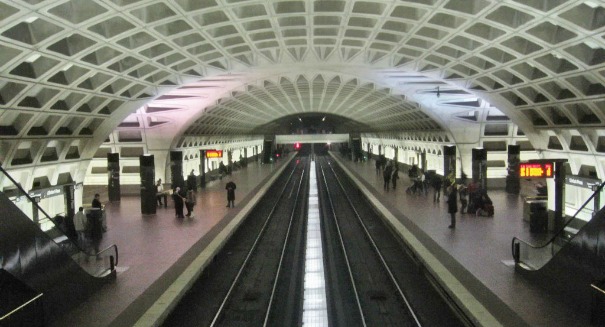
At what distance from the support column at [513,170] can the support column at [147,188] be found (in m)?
16.2

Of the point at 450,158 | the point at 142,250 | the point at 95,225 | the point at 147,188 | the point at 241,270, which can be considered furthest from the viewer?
the point at 450,158

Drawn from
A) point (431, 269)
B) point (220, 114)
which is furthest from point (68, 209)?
point (220, 114)

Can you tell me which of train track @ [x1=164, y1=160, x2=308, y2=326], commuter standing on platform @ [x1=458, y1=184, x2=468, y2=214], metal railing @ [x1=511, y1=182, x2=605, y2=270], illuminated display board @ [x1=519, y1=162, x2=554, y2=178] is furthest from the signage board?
train track @ [x1=164, y1=160, x2=308, y2=326]

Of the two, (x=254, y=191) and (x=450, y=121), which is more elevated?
(x=450, y=121)

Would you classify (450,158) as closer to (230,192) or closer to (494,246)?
(230,192)

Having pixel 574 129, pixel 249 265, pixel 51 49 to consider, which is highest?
pixel 51 49

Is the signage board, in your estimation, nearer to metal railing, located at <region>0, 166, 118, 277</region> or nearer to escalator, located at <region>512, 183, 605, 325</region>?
escalator, located at <region>512, 183, 605, 325</region>

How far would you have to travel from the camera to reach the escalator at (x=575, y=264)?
743cm

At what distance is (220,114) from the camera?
104 feet

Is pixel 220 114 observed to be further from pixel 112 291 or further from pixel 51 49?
pixel 112 291

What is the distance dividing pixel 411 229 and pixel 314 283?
5.09 metres

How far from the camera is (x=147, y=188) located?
19.8 meters

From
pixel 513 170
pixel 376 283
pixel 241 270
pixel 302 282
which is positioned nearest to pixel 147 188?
pixel 241 270

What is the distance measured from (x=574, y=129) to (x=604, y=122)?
202cm
